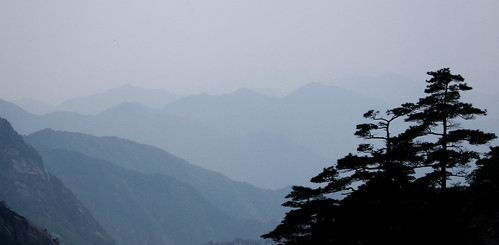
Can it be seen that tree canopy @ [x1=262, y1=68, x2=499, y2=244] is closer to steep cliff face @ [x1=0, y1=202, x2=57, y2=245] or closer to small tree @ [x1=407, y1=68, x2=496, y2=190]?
small tree @ [x1=407, y1=68, x2=496, y2=190]

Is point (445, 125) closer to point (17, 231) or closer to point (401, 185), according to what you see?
point (401, 185)

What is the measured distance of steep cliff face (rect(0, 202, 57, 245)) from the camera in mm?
171500

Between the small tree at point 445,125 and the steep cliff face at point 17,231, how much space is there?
187502 millimetres

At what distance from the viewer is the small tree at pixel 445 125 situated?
2556 centimetres

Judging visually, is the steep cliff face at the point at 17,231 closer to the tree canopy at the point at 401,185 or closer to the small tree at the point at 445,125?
the tree canopy at the point at 401,185

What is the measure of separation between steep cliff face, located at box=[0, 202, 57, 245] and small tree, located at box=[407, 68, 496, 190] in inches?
7382

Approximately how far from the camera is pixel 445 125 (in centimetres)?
2648

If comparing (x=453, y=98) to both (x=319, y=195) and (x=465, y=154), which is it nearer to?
(x=465, y=154)

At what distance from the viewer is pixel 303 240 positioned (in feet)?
87.1

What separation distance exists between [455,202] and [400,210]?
9.67ft

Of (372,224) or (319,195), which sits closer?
(372,224)

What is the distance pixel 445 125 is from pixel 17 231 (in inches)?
7705

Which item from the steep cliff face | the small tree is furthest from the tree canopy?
the steep cliff face

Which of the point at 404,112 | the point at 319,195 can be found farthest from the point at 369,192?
the point at 404,112
